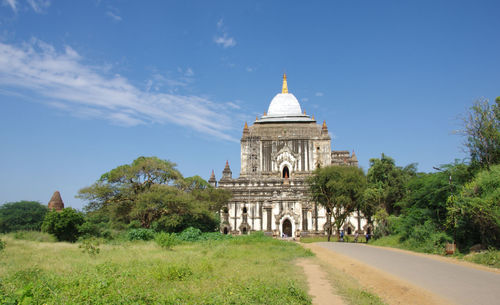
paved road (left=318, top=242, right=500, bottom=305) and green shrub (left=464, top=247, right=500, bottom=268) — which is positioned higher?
green shrub (left=464, top=247, right=500, bottom=268)

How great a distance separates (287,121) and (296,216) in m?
18.3

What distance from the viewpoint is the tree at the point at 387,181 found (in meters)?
29.6

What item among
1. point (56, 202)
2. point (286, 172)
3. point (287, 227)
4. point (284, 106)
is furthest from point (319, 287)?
point (284, 106)

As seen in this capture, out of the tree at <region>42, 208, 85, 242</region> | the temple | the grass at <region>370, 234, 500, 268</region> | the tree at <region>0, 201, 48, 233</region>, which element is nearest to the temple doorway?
the temple

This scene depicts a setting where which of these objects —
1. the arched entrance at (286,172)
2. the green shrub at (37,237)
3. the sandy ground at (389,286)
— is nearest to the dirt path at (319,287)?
the sandy ground at (389,286)

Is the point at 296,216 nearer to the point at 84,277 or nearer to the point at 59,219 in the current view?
the point at 59,219

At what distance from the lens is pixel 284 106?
58.2 meters

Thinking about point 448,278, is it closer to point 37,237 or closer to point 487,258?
point 487,258

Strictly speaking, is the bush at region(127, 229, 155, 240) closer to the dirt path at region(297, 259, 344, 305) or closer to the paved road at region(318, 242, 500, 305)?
the dirt path at region(297, 259, 344, 305)

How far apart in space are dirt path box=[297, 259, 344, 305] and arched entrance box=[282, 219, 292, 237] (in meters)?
27.4

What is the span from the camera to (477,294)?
9.26 meters

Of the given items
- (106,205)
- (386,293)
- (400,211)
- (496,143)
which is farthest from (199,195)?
(386,293)

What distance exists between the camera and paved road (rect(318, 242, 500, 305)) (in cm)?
911

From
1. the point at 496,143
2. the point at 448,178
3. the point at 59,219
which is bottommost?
the point at 59,219
